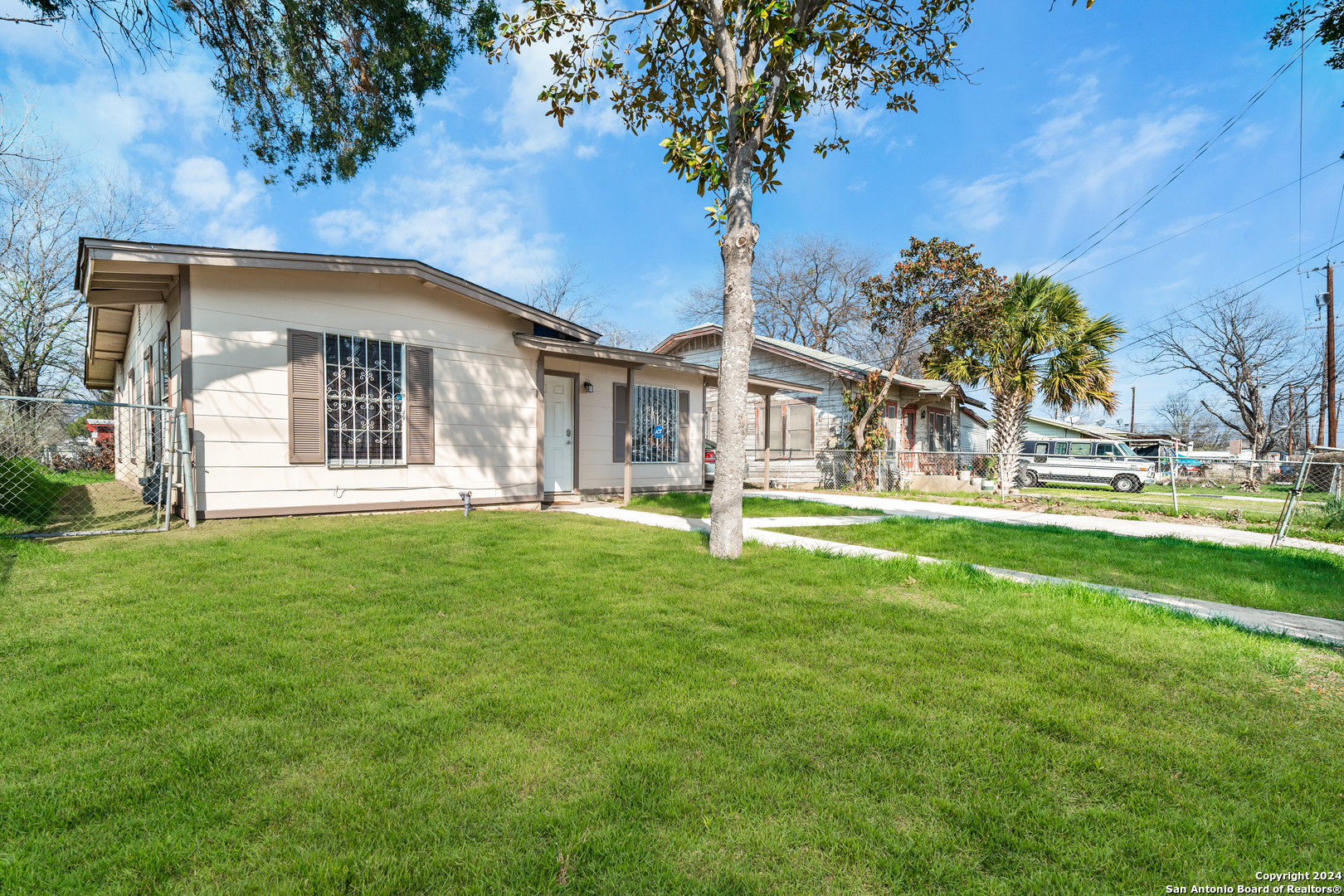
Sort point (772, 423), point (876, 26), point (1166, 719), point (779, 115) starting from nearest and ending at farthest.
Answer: point (1166, 719) < point (779, 115) < point (876, 26) < point (772, 423)

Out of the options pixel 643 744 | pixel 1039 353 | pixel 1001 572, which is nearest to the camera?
pixel 643 744

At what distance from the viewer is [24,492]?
7.07 meters

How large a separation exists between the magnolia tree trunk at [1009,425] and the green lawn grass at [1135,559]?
24.8 ft

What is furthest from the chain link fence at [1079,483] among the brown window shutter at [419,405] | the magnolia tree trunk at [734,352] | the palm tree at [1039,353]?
the magnolia tree trunk at [734,352]

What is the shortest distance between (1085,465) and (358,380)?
22.4 m

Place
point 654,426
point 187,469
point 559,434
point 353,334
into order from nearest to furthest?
point 187,469
point 353,334
point 559,434
point 654,426

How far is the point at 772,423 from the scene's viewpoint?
17938 millimetres

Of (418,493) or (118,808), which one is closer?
(118,808)

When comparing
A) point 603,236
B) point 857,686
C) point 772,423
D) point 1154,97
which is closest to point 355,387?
point 857,686

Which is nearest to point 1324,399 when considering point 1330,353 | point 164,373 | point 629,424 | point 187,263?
point 1330,353

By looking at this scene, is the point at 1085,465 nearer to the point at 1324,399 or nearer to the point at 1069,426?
the point at 1324,399

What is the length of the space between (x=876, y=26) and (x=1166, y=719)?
7.27 metres

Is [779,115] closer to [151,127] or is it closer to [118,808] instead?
[118,808]

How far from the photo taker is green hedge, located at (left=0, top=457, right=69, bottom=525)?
6750mm
